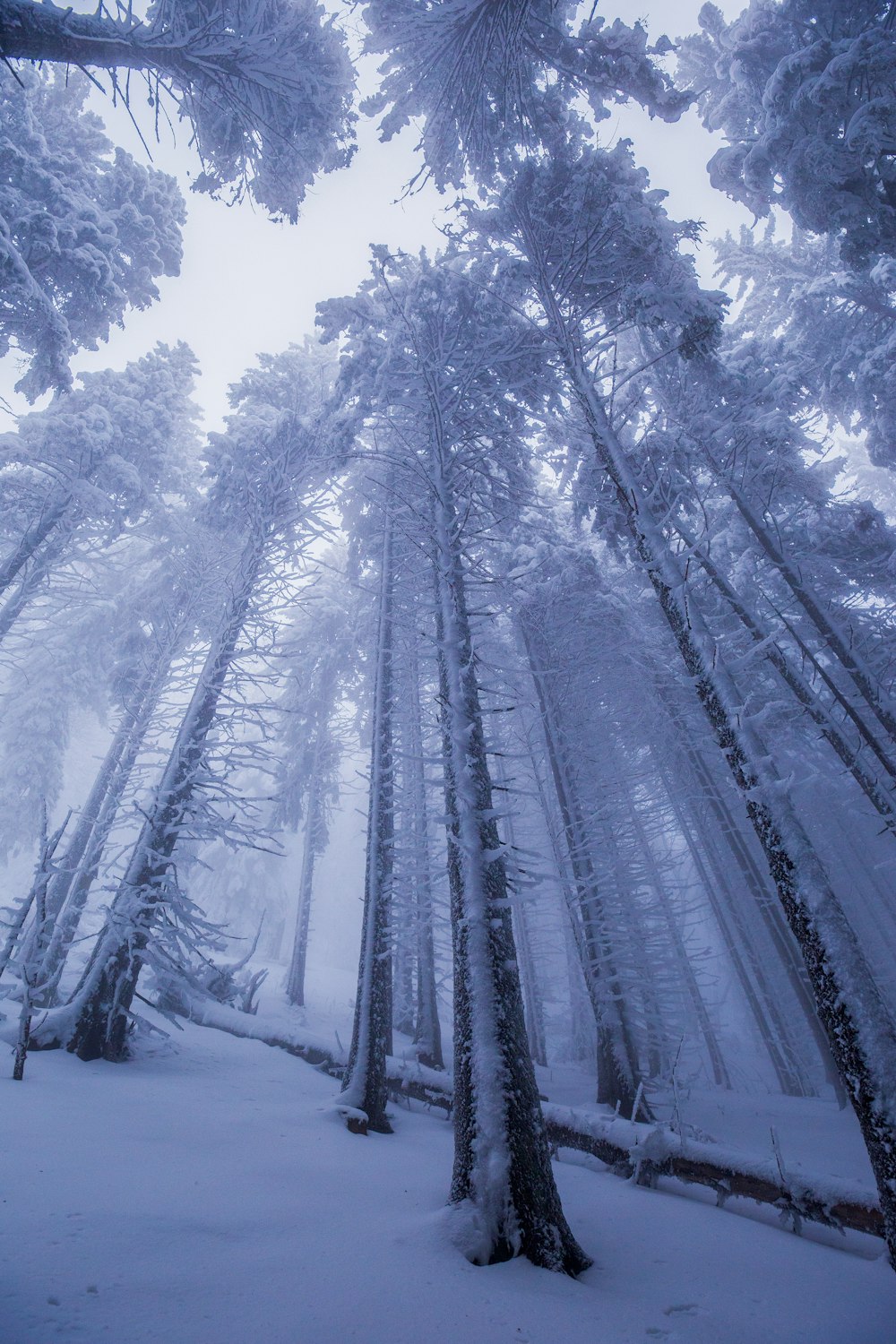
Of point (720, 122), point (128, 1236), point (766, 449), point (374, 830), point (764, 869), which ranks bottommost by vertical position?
point (128, 1236)

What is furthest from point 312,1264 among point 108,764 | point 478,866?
point 108,764

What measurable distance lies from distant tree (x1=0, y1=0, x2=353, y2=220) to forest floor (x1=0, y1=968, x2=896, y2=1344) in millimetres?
8394

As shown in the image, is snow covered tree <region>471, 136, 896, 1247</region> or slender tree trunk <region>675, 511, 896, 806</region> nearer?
snow covered tree <region>471, 136, 896, 1247</region>

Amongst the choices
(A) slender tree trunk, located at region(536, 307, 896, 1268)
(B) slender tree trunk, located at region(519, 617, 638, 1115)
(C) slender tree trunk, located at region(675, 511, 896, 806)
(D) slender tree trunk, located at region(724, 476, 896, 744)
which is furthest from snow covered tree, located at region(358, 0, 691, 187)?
(B) slender tree trunk, located at region(519, 617, 638, 1115)

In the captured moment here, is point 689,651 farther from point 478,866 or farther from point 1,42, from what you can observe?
point 1,42

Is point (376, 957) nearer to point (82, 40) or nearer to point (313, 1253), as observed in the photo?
point (313, 1253)

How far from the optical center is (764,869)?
862 inches

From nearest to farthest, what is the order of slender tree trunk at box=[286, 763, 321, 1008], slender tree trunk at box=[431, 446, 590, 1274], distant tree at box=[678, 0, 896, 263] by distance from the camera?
slender tree trunk at box=[431, 446, 590, 1274]
distant tree at box=[678, 0, 896, 263]
slender tree trunk at box=[286, 763, 321, 1008]

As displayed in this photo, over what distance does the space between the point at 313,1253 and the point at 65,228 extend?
16248 millimetres

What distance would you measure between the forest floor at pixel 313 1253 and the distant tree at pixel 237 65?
839cm

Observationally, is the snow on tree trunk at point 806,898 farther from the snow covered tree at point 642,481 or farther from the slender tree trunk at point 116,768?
the slender tree trunk at point 116,768

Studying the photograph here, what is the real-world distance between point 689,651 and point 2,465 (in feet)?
54.7

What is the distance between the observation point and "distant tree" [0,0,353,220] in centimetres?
507

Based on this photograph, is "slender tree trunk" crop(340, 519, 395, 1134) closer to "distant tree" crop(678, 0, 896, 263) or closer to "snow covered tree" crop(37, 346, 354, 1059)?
"snow covered tree" crop(37, 346, 354, 1059)
